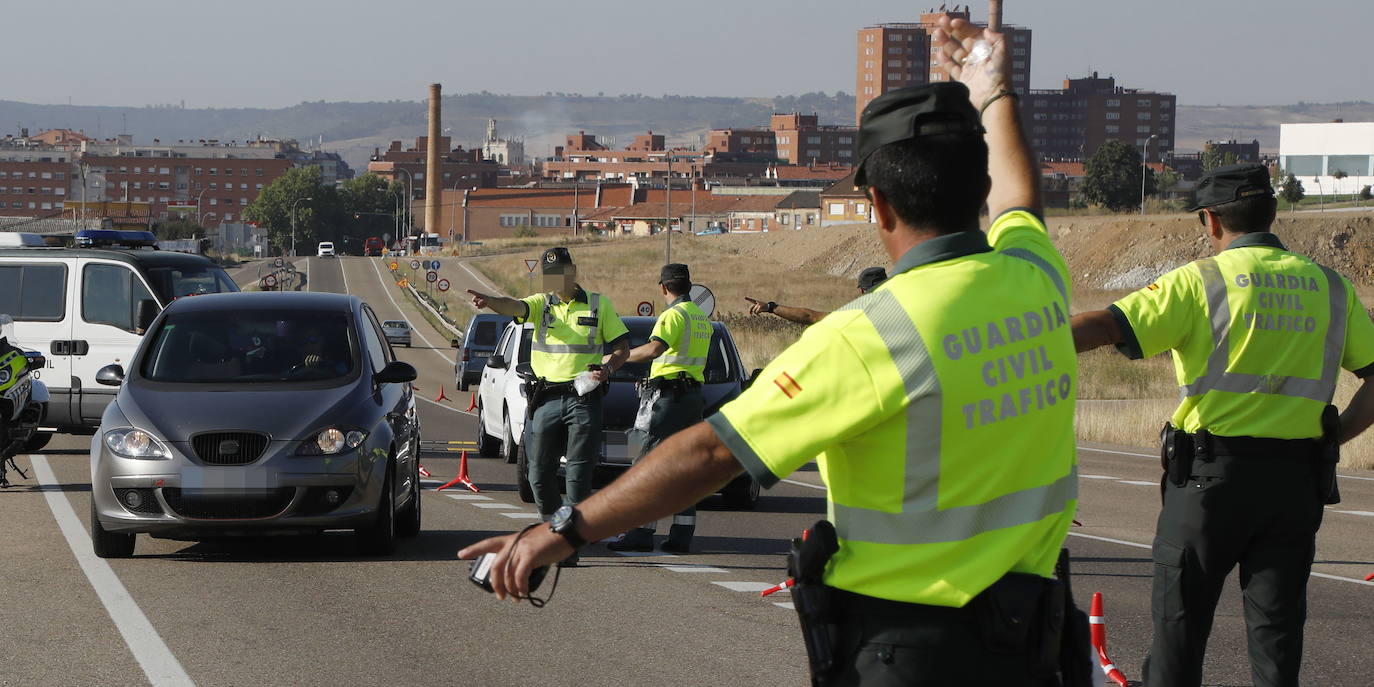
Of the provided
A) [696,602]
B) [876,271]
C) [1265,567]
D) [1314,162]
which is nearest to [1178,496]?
[1265,567]

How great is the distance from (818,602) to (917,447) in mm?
344

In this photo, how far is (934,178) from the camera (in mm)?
3170

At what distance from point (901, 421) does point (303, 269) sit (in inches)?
4607

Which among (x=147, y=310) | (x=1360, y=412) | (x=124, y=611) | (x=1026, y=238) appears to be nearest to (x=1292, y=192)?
(x=147, y=310)

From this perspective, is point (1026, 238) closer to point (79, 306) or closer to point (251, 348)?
point (251, 348)

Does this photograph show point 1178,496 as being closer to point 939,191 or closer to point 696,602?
point 939,191

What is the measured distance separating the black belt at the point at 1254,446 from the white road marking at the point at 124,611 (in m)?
4.25

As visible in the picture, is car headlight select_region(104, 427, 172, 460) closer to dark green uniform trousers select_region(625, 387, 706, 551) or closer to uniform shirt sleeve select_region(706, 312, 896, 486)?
dark green uniform trousers select_region(625, 387, 706, 551)

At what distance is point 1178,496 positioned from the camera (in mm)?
5344

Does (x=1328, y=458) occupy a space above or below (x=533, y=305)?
below

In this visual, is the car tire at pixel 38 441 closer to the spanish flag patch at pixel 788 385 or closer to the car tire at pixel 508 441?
the car tire at pixel 508 441

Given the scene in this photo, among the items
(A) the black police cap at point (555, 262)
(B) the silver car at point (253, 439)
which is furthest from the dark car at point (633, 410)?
(A) the black police cap at point (555, 262)

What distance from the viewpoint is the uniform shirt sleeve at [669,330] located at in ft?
36.9

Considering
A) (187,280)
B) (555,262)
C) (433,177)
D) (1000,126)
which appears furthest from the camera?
(433,177)
